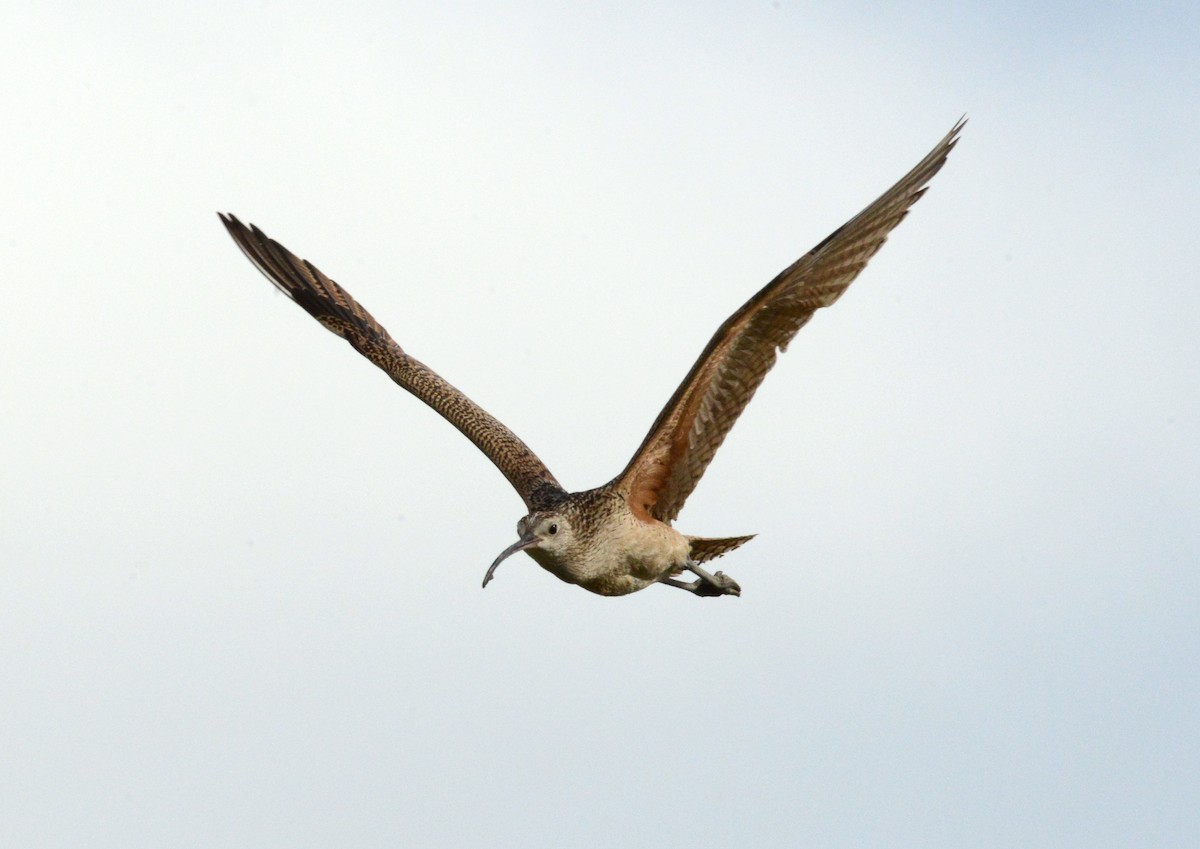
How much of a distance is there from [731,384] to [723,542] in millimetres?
1961

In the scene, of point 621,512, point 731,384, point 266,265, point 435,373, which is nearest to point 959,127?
point 731,384

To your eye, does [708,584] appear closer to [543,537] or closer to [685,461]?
[685,461]

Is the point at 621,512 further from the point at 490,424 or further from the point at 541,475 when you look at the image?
the point at 490,424

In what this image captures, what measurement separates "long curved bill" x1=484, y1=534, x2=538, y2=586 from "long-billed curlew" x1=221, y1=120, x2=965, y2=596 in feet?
0.04

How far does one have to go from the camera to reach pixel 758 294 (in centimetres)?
1346

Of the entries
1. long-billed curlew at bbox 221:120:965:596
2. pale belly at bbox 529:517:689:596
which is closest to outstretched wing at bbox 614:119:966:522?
long-billed curlew at bbox 221:120:965:596

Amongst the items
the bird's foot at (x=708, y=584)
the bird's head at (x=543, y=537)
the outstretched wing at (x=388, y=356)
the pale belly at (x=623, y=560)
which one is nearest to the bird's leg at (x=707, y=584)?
the bird's foot at (x=708, y=584)

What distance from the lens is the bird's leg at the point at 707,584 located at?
15695mm

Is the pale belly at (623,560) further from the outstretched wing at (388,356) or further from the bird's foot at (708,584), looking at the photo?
the outstretched wing at (388,356)

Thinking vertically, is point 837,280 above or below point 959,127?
below

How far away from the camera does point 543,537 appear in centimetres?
1383

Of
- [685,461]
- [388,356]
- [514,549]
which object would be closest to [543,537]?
[514,549]

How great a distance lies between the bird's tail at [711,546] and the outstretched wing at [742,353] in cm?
46

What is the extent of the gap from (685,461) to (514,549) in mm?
2017
